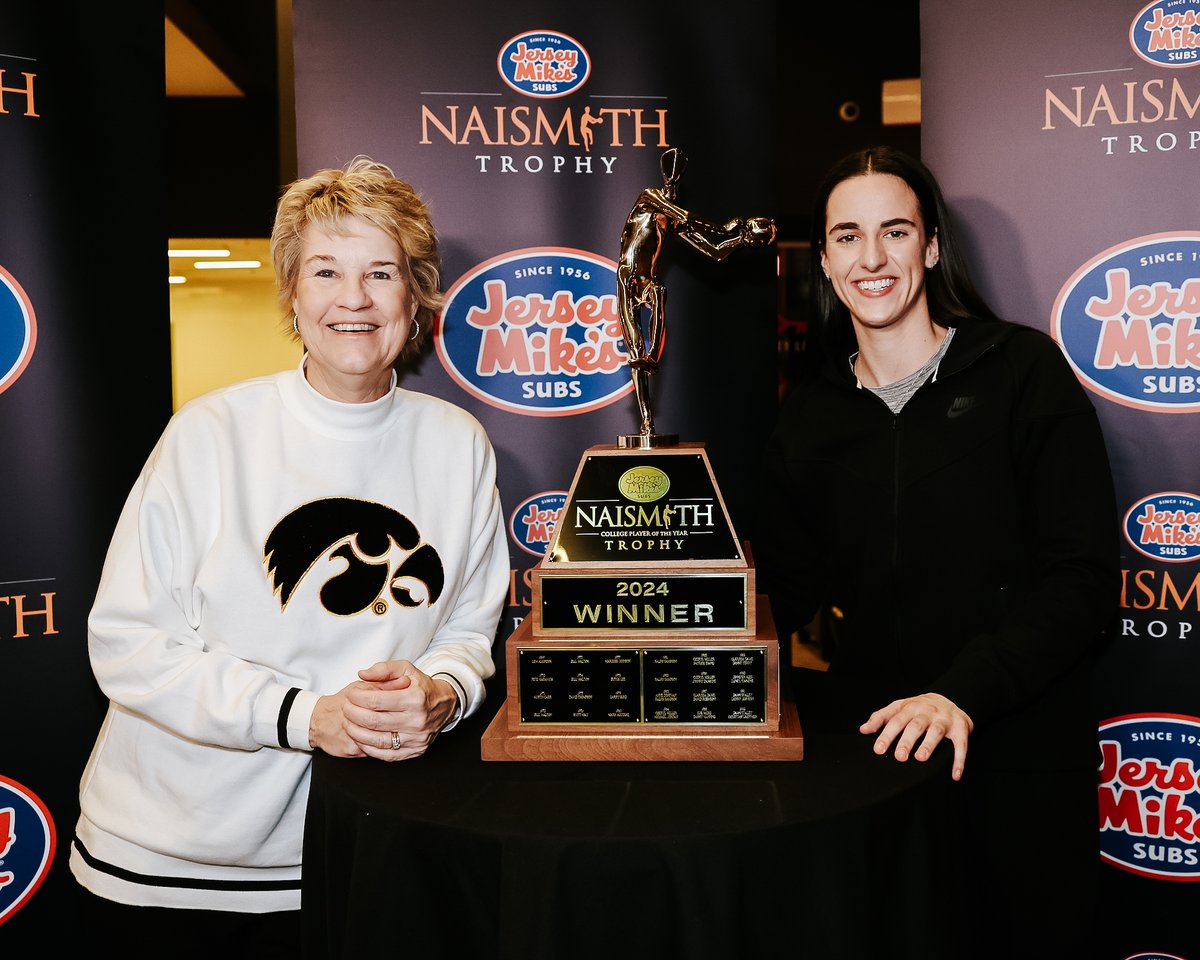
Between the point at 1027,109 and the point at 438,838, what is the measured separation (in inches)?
76.3

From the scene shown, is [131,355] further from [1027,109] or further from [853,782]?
[1027,109]

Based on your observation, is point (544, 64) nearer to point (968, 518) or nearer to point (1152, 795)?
point (968, 518)

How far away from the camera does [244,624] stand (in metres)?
1.47

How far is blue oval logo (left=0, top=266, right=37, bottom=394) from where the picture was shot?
197cm

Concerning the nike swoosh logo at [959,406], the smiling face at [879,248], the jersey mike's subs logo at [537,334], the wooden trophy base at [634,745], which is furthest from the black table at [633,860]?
the jersey mike's subs logo at [537,334]

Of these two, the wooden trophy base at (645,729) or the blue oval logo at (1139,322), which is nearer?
the wooden trophy base at (645,729)

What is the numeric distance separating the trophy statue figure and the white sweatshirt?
→ 0.43 meters

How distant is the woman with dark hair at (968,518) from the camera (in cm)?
162

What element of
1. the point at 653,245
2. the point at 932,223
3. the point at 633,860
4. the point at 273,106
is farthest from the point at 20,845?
the point at 273,106

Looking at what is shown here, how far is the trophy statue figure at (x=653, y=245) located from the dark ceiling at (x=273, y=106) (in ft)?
Result: 8.86

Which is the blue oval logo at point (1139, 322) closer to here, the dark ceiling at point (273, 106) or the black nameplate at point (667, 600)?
the black nameplate at point (667, 600)

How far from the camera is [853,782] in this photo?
1.21 metres

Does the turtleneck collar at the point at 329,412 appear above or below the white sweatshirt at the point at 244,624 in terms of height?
above

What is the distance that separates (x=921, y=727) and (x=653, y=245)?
0.90 meters
